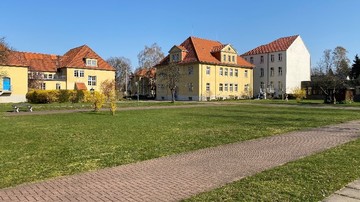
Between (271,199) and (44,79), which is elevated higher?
(44,79)

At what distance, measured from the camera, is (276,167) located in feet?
23.7

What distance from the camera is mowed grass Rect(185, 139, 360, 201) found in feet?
17.0

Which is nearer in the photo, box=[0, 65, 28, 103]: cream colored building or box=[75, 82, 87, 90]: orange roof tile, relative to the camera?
box=[0, 65, 28, 103]: cream colored building

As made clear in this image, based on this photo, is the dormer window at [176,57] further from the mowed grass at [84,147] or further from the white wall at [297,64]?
the mowed grass at [84,147]

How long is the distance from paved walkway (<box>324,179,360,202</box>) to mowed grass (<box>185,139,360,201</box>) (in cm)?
10

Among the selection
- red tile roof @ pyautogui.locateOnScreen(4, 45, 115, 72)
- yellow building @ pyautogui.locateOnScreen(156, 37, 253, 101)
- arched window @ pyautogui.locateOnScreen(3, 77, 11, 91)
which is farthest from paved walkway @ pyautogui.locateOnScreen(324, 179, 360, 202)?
red tile roof @ pyautogui.locateOnScreen(4, 45, 115, 72)

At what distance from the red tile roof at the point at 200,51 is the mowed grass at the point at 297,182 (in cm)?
4864

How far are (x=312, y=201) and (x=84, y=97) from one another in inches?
1615

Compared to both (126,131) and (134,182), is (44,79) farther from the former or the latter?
(134,182)

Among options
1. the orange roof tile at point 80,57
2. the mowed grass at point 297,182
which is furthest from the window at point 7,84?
the mowed grass at point 297,182

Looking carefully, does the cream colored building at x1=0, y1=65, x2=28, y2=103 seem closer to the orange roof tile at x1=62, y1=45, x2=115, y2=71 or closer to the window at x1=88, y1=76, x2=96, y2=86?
the orange roof tile at x1=62, y1=45, x2=115, y2=71

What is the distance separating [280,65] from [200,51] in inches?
752

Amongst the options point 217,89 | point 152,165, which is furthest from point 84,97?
point 152,165

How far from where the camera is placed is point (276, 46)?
6925 cm
